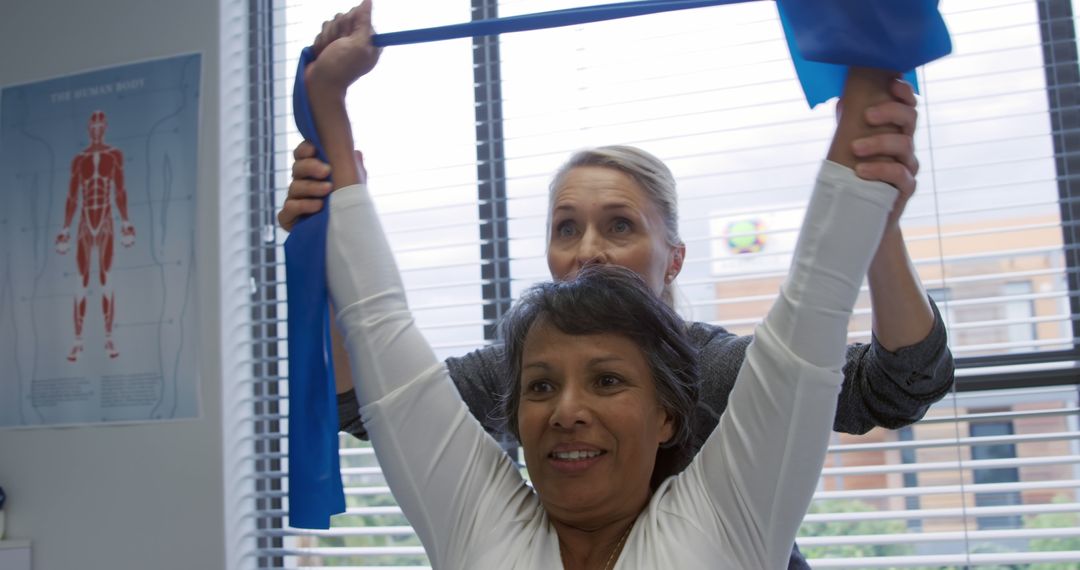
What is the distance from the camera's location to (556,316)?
981 millimetres

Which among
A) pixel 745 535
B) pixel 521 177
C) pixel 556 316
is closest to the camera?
pixel 745 535

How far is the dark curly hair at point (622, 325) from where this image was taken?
97cm

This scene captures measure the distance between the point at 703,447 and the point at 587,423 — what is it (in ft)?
0.40

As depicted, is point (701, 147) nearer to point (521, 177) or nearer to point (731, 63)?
point (731, 63)

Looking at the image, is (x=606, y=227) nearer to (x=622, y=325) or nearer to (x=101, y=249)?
(x=622, y=325)

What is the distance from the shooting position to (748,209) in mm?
2223

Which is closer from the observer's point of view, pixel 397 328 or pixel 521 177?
pixel 397 328

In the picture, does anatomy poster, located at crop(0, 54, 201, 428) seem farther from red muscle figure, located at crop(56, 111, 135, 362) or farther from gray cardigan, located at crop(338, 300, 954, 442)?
gray cardigan, located at crop(338, 300, 954, 442)

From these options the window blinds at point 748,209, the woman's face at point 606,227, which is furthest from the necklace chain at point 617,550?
the window blinds at point 748,209

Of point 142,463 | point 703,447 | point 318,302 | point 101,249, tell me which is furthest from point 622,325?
point 101,249

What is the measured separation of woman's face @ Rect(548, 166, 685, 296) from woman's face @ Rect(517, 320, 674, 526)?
343mm

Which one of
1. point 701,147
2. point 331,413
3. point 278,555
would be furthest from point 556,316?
point 278,555

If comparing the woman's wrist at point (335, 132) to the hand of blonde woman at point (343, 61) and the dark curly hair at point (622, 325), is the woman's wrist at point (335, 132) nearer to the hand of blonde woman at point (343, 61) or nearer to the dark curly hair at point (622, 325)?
the hand of blonde woman at point (343, 61)

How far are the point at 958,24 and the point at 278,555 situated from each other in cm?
226
